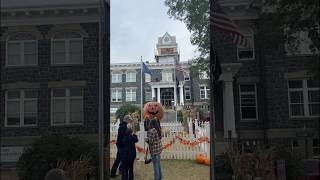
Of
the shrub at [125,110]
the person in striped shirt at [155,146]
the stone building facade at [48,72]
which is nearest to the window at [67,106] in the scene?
the stone building facade at [48,72]

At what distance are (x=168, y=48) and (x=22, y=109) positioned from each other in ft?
9.18

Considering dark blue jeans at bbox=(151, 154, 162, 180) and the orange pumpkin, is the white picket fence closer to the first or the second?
the orange pumpkin

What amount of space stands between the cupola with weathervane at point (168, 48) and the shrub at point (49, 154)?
2.26m

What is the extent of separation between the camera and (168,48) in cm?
827

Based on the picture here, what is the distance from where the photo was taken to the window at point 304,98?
761cm

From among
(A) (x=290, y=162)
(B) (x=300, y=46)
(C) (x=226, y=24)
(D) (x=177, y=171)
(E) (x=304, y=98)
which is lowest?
(D) (x=177, y=171)

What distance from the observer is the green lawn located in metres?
8.44

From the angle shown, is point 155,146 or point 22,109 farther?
point 155,146

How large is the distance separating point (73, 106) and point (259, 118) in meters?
3.18

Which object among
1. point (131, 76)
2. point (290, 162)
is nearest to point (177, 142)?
point (131, 76)

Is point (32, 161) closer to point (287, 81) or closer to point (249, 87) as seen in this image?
point (249, 87)

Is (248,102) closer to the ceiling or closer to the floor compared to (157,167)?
closer to the ceiling

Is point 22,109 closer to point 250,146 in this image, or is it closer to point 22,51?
point 22,51

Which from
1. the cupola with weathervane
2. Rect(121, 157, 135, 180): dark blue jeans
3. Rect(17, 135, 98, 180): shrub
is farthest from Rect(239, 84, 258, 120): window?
Rect(17, 135, 98, 180): shrub
